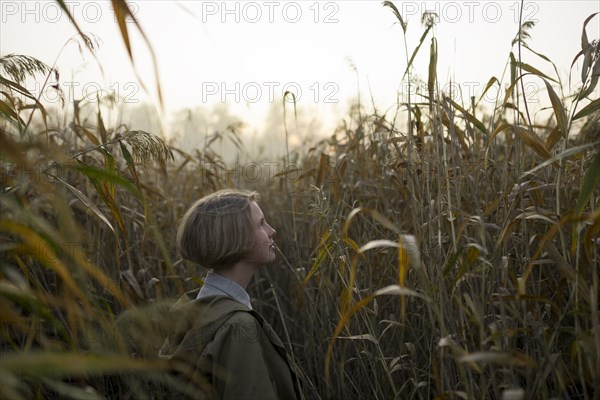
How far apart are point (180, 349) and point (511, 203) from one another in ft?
3.30

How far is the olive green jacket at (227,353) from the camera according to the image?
1.56 m

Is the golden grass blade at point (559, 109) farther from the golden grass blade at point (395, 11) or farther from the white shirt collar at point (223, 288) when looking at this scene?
the white shirt collar at point (223, 288)

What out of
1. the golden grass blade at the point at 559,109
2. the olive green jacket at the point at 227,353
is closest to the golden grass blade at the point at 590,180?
the golden grass blade at the point at 559,109

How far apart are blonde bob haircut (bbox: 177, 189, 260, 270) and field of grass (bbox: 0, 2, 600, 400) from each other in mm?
228

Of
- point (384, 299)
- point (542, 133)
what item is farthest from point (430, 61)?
point (542, 133)

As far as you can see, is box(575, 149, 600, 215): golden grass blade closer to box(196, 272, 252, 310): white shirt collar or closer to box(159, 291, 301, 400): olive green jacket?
box(159, 291, 301, 400): olive green jacket

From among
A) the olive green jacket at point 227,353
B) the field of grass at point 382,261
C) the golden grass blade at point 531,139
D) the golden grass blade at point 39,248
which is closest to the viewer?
the golden grass blade at point 39,248

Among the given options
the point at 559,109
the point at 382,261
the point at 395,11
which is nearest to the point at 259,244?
the point at 382,261

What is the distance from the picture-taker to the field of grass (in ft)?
4.02

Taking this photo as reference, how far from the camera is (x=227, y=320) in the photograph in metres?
1.67

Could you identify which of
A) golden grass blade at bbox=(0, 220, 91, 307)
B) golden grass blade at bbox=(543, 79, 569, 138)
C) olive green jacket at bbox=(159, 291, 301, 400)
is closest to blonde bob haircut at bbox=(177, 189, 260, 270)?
olive green jacket at bbox=(159, 291, 301, 400)

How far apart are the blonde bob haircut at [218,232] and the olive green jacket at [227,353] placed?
0.51ft

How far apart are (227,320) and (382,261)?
800 mm

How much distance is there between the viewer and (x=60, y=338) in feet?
7.38
